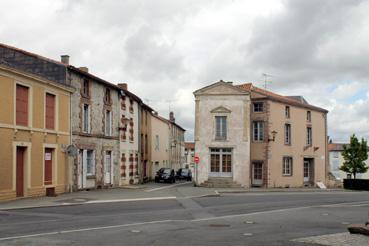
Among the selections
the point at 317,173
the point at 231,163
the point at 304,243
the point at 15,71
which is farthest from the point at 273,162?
the point at 304,243

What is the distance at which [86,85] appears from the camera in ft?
101

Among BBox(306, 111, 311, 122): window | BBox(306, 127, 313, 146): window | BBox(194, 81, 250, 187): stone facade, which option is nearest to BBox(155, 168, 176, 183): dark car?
BBox(194, 81, 250, 187): stone facade

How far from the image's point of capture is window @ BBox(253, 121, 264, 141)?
40125mm

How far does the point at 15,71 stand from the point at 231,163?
20.0 m

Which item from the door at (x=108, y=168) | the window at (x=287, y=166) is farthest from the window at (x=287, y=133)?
the door at (x=108, y=168)

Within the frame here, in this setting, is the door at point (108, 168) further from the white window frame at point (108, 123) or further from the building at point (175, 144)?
the building at point (175, 144)

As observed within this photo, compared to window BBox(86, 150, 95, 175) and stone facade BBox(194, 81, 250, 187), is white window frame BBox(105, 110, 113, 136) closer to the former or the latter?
window BBox(86, 150, 95, 175)

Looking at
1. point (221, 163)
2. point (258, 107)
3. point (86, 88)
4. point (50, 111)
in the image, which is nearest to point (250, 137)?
point (258, 107)

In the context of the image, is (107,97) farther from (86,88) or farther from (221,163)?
(221,163)

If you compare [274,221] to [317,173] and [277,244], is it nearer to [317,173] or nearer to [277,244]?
[277,244]

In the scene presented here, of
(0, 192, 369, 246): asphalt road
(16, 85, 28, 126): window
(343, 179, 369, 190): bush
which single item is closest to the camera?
(0, 192, 369, 246): asphalt road

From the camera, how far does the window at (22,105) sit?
23.5 metres

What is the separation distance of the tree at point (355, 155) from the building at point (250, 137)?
13.8 metres

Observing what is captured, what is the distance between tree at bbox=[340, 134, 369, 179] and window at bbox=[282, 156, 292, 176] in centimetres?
1573
